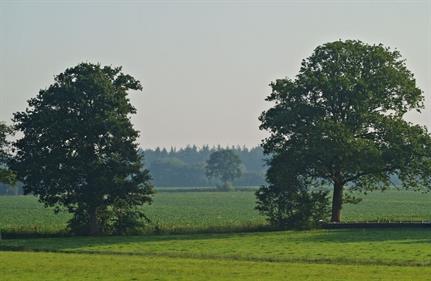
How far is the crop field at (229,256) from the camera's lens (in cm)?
4262

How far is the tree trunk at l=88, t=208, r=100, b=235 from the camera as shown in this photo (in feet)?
246

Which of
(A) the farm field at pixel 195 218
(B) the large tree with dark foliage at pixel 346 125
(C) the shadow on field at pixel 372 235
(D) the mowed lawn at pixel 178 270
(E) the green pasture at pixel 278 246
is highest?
(B) the large tree with dark foliage at pixel 346 125

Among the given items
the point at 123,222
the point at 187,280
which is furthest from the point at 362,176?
the point at 187,280

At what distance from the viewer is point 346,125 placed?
79.8m

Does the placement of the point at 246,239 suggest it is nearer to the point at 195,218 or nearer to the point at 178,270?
the point at 178,270

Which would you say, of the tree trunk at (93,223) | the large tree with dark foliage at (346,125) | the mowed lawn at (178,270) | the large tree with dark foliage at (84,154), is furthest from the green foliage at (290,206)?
the mowed lawn at (178,270)

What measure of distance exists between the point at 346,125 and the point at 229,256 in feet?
98.8

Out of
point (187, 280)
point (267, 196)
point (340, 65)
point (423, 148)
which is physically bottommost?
point (187, 280)

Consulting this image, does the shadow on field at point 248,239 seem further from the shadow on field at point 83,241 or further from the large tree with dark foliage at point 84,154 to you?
the large tree with dark foliage at point 84,154

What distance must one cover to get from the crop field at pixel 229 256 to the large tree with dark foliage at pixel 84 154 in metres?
4.79

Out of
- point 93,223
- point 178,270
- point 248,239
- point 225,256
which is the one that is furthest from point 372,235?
point 178,270

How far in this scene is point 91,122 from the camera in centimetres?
7431

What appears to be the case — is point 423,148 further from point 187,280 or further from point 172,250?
point 187,280

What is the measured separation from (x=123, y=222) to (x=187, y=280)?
35.4m
